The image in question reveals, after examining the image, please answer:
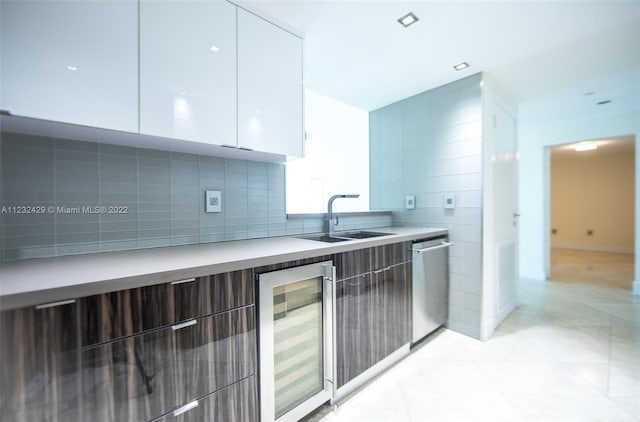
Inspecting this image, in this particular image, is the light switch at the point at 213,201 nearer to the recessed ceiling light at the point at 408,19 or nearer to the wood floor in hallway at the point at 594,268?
the recessed ceiling light at the point at 408,19

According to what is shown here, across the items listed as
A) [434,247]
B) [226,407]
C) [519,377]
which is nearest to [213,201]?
[226,407]

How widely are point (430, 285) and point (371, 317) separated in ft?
2.50

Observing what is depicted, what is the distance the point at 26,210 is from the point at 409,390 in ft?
7.00

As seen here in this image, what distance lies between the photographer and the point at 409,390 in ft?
5.17

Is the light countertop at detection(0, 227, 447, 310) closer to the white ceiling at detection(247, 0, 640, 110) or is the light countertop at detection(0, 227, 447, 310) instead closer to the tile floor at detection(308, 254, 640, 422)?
the tile floor at detection(308, 254, 640, 422)

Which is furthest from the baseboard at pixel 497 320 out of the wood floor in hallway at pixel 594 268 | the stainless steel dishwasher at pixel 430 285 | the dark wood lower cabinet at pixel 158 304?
the dark wood lower cabinet at pixel 158 304

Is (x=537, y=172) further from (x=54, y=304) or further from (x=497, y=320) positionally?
(x=54, y=304)

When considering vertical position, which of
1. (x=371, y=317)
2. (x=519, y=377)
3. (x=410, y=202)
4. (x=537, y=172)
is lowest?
(x=519, y=377)

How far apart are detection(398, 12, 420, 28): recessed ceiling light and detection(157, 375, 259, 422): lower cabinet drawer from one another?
6.69ft

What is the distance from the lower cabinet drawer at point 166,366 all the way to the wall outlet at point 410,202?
1973mm

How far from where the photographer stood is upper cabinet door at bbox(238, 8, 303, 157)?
4.54 feet

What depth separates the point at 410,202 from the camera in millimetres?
2594

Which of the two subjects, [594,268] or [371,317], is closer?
[371,317]

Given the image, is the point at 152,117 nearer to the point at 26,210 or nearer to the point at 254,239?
the point at 26,210
